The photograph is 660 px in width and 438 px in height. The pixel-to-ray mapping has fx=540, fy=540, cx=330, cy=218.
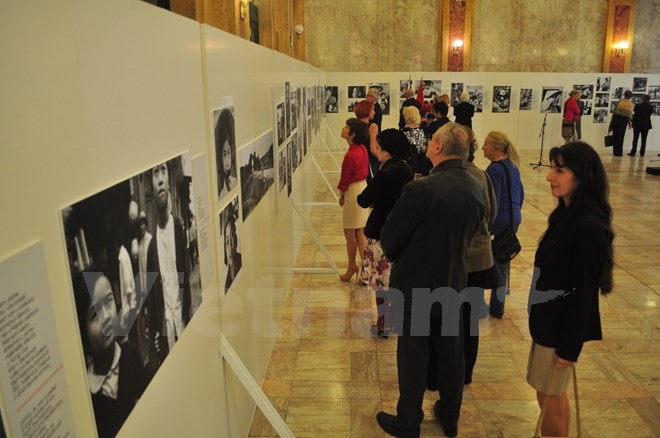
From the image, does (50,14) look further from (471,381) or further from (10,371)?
(471,381)

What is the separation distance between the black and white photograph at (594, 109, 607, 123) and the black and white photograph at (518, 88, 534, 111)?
2.47 m

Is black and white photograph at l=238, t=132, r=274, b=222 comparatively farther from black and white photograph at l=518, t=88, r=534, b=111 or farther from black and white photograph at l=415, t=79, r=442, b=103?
black and white photograph at l=518, t=88, r=534, b=111

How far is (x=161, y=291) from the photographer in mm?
2084

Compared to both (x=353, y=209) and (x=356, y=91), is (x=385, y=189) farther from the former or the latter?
(x=356, y=91)

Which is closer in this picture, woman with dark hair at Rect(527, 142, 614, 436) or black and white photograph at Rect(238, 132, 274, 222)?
woman with dark hair at Rect(527, 142, 614, 436)

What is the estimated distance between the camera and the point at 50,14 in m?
1.33

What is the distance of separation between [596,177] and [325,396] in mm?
2772

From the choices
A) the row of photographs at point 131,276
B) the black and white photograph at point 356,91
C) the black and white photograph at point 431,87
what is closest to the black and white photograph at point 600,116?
the black and white photograph at point 431,87

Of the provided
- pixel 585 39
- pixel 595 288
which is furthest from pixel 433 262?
pixel 585 39

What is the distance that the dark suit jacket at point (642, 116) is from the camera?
17.6m

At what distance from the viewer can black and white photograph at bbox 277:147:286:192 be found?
552 centimetres

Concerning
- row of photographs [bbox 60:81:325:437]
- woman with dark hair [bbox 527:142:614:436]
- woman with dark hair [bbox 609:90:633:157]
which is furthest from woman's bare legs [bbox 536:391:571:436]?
woman with dark hair [bbox 609:90:633:157]

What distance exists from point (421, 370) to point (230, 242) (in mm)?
1597

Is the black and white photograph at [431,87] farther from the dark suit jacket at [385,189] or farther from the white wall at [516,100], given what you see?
the dark suit jacket at [385,189]
